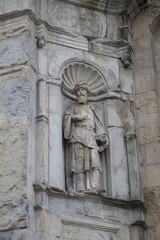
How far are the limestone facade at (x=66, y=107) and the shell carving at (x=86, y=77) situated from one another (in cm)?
2

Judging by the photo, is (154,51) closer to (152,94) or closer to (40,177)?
(152,94)

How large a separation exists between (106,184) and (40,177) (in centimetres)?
138

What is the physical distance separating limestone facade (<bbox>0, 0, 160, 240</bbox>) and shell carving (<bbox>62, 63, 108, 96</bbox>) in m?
0.02

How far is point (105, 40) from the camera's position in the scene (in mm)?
11820

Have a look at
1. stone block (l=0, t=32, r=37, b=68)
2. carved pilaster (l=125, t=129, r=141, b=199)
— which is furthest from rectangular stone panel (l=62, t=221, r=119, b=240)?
stone block (l=0, t=32, r=37, b=68)

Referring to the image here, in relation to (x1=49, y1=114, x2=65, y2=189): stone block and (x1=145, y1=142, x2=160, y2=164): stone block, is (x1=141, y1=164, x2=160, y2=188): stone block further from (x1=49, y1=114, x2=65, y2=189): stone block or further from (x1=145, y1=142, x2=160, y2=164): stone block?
(x1=49, y1=114, x2=65, y2=189): stone block

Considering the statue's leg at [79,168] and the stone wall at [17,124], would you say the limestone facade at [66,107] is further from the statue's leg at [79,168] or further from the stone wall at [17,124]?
the statue's leg at [79,168]

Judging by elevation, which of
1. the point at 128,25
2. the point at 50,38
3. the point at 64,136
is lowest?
the point at 64,136

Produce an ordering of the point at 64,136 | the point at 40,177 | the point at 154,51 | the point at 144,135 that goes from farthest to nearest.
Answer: the point at 154,51
the point at 144,135
the point at 64,136
the point at 40,177

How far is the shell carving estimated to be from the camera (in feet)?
37.2

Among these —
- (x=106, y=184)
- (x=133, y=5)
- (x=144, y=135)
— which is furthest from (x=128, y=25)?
(x=106, y=184)

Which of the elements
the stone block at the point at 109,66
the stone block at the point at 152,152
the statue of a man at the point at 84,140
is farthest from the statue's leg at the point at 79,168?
the stone block at the point at 109,66

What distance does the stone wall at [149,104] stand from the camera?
10.8m

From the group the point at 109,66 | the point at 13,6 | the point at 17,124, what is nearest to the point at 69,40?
the point at 109,66
